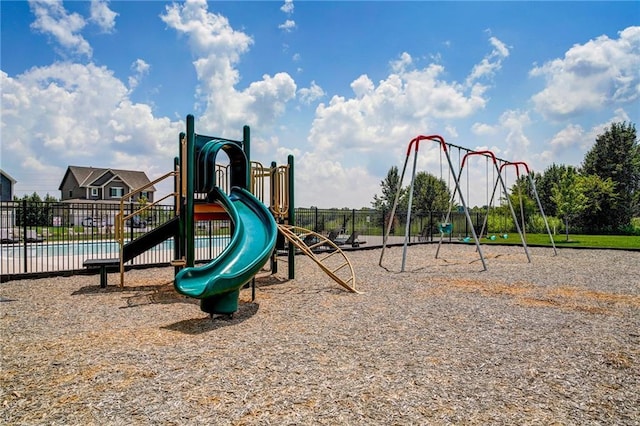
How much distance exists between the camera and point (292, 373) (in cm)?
384

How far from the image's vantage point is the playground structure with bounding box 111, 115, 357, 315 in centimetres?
588

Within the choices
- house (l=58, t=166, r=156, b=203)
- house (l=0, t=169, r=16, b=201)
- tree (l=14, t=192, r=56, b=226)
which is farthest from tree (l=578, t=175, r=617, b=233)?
house (l=0, t=169, r=16, b=201)

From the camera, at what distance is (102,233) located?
2612 centimetres

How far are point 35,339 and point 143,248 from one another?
4147 millimetres

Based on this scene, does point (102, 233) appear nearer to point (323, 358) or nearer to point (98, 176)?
point (98, 176)

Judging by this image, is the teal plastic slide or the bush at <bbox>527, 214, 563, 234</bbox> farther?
the bush at <bbox>527, 214, 563, 234</bbox>

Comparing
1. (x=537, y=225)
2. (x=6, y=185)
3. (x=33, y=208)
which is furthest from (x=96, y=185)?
(x=537, y=225)

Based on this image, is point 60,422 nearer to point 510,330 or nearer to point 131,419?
point 131,419

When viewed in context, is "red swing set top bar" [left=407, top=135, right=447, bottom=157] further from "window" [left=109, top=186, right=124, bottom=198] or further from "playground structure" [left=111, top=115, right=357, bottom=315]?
"window" [left=109, top=186, right=124, bottom=198]

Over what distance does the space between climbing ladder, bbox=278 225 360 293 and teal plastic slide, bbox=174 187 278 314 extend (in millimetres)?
1094

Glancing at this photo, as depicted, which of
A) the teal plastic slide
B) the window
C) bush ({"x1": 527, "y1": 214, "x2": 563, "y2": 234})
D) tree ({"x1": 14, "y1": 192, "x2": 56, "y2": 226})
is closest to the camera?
the teal plastic slide

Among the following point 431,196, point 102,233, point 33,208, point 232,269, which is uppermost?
point 431,196

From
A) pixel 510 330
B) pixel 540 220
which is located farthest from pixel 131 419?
pixel 540 220

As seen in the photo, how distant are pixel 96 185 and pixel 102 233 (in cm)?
2249
